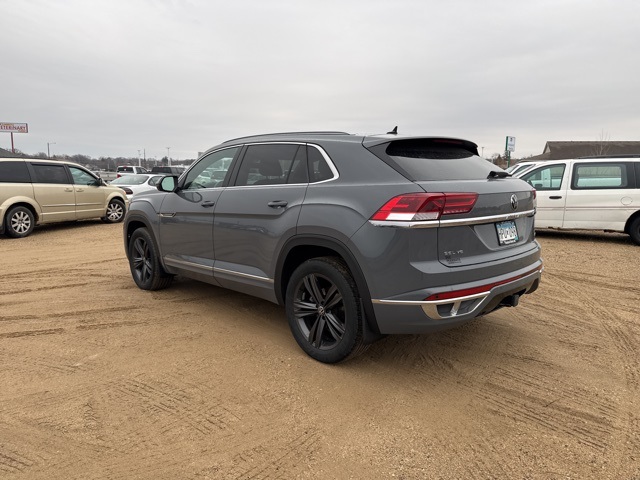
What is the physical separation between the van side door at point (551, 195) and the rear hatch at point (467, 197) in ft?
21.1

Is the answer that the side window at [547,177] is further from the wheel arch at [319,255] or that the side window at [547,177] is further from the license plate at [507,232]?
the wheel arch at [319,255]

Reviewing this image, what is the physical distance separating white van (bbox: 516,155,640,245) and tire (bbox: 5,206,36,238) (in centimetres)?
1156

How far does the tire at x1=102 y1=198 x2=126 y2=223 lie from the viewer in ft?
41.2

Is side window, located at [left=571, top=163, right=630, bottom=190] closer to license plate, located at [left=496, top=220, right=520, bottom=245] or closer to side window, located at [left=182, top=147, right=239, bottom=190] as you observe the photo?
license plate, located at [left=496, top=220, right=520, bottom=245]

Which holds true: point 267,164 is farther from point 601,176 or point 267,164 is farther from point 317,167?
point 601,176

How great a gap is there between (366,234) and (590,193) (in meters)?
8.04

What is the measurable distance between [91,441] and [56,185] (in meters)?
10.4

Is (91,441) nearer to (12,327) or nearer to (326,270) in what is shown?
(326,270)

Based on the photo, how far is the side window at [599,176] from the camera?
28.2ft

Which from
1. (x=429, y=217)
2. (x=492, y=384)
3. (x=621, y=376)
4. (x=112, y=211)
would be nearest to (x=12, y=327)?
(x=429, y=217)

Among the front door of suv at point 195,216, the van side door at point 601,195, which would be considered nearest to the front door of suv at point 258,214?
the front door of suv at point 195,216

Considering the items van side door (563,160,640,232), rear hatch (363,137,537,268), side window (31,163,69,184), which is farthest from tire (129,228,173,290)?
van side door (563,160,640,232)

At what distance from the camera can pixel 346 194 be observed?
307 centimetres

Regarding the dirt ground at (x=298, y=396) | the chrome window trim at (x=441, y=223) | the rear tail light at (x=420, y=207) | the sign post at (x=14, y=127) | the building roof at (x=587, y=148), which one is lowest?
the dirt ground at (x=298, y=396)
